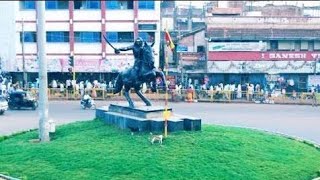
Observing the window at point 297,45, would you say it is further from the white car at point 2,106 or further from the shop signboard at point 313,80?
the white car at point 2,106

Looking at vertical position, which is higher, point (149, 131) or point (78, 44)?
point (78, 44)

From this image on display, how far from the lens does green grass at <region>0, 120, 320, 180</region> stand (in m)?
15.2

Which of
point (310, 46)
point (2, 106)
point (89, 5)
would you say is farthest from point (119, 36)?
point (2, 106)

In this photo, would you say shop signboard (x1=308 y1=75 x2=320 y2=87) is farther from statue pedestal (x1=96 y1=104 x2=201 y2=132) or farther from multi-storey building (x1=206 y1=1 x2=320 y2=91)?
statue pedestal (x1=96 y1=104 x2=201 y2=132)

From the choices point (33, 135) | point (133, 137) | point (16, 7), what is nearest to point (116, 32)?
point (16, 7)

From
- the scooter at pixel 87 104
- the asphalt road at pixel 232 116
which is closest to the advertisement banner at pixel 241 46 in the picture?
the asphalt road at pixel 232 116

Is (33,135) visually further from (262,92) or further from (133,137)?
(262,92)

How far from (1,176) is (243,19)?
3544 centimetres

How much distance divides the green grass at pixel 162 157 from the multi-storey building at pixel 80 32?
2780cm

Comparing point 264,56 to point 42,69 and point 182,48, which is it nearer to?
point 182,48

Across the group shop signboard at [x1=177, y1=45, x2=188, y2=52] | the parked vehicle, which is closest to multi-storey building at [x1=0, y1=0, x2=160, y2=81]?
shop signboard at [x1=177, y1=45, x2=188, y2=52]

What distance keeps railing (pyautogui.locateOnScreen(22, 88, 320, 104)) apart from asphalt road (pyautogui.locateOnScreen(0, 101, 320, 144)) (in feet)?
4.52

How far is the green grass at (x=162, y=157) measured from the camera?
15.2 m

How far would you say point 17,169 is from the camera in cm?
1603
